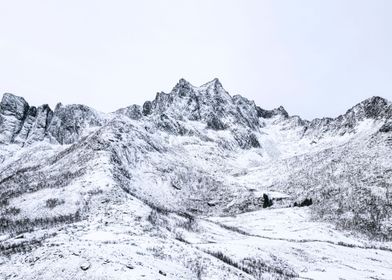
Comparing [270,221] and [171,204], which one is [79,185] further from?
[270,221]

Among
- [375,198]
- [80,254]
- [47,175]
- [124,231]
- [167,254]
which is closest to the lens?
[80,254]

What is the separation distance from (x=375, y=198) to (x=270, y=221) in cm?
3203

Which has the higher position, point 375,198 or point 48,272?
point 375,198

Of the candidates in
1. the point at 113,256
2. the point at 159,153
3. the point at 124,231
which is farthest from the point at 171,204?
the point at 113,256

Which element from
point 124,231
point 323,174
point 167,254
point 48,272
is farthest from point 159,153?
point 48,272

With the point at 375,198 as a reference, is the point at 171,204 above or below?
below

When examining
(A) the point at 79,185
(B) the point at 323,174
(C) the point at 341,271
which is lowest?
(C) the point at 341,271

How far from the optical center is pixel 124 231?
7125 centimetres

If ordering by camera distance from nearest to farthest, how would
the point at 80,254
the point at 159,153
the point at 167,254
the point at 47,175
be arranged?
the point at 80,254 < the point at 167,254 < the point at 47,175 < the point at 159,153

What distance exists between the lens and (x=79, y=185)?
391 ft

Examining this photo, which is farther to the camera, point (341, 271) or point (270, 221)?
point (270, 221)

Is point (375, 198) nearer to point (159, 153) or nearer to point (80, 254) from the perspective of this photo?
point (159, 153)

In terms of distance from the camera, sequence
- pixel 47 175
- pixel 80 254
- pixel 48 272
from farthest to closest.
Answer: pixel 47 175, pixel 80 254, pixel 48 272

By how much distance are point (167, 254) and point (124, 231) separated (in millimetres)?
19547
